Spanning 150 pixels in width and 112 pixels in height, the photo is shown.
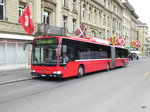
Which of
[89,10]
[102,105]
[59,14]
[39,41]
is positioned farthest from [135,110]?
[89,10]

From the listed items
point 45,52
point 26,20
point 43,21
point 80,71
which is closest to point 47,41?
point 45,52

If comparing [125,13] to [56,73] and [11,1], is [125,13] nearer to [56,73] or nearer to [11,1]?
[11,1]

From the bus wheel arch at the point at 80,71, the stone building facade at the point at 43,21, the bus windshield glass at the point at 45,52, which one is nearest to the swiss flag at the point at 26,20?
the stone building facade at the point at 43,21

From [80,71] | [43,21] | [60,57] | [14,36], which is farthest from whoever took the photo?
[43,21]

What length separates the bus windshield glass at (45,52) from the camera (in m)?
10.3

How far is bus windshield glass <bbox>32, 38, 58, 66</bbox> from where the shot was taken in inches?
404

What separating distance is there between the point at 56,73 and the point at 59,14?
14774mm

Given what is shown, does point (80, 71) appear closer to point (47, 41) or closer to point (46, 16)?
point (47, 41)

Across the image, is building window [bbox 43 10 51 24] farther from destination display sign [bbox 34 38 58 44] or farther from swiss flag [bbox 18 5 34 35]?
destination display sign [bbox 34 38 58 44]

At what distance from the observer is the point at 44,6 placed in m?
20.8

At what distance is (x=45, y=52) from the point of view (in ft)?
34.8

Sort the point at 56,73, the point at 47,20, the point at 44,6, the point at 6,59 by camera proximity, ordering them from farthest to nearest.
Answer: the point at 47,20
the point at 44,6
the point at 6,59
the point at 56,73

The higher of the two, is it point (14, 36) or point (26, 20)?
point (26, 20)

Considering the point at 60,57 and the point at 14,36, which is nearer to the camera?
the point at 60,57
